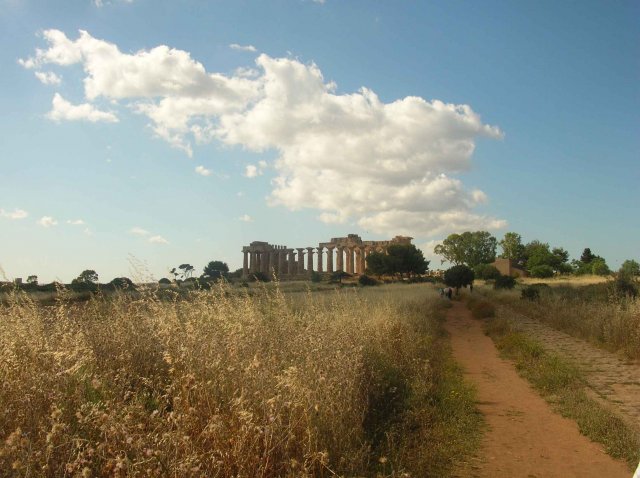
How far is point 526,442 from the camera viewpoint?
6.79 m

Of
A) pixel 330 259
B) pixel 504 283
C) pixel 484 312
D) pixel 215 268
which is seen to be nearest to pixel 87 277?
pixel 484 312

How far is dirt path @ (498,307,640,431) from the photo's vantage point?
834 cm

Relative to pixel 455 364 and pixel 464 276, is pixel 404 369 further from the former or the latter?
pixel 464 276

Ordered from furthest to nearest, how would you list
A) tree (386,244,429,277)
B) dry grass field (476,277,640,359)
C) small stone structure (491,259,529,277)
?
small stone structure (491,259,529,277), tree (386,244,429,277), dry grass field (476,277,640,359)

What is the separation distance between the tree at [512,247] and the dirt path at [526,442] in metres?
97.5

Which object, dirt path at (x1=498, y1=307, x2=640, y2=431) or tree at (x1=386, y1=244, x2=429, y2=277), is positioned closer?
dirt path at (x1=498, y1=307, x2=640, y2=431)

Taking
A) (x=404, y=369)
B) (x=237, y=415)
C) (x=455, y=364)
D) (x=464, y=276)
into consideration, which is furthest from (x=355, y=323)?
(x=464, y=276)

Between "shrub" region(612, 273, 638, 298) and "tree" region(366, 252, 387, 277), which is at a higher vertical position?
"tree" region(366, 252, 387, 277)

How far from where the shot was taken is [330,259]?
310 ft

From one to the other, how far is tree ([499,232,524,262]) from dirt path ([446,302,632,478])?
97462 mm

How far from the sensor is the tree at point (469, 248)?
102m

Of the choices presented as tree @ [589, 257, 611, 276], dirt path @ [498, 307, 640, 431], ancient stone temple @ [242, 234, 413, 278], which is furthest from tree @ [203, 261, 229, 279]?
dirt path @ [498, 307, 640, 431]

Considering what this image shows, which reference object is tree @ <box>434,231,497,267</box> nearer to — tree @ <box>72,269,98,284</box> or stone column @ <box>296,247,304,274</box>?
stone column @ <box>296,247,304,274</box>

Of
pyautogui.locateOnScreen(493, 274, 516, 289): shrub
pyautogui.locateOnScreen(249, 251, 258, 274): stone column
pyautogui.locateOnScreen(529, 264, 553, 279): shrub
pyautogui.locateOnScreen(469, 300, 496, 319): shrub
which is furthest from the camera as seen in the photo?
pyautogui.locateOnScreen(249, 251, 258, 274): stone column
